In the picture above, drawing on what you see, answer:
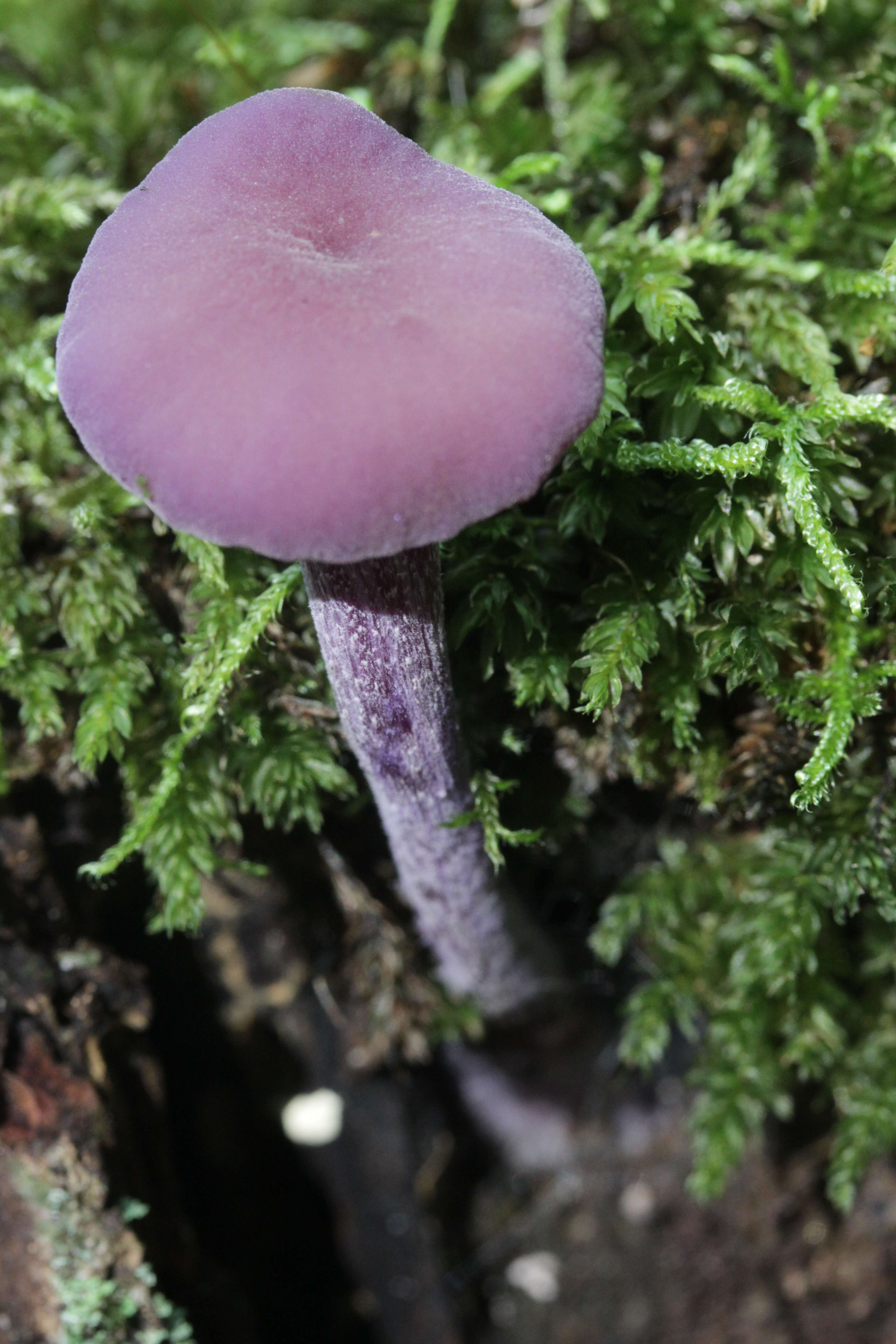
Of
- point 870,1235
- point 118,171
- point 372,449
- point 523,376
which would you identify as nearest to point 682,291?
point 523,376

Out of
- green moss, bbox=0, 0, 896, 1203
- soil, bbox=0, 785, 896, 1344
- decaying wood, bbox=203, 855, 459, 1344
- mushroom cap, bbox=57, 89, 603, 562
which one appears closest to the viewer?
mushroom cap, bbox=57, 89, 603, 562

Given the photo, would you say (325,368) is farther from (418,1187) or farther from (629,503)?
(418,1187)

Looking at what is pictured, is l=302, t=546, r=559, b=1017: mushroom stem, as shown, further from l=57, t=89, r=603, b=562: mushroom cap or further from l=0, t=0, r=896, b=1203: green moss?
l=57, t=89, r=603, b=562: mushroom cap

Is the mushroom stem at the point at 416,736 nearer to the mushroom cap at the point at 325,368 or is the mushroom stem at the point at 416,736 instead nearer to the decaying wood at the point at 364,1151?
the mushroom cap at the point at 325,368

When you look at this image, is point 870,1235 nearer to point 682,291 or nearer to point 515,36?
point 682,291

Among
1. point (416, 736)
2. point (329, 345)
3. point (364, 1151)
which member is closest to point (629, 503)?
point (416, 736)

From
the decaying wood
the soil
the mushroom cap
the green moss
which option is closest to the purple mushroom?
the mushroom cap
